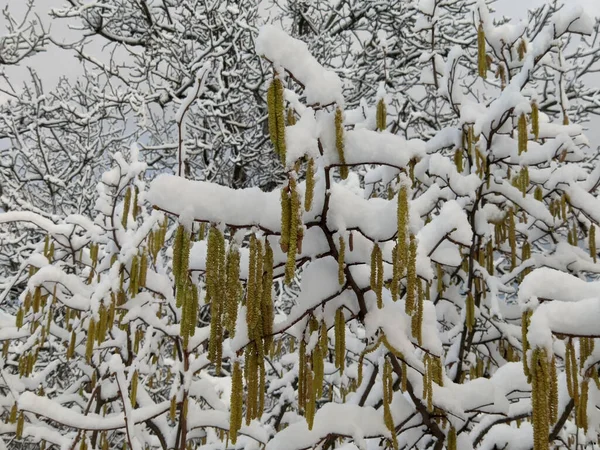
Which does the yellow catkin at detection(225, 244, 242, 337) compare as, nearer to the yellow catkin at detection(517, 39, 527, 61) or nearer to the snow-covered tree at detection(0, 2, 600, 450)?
the snow-covered tree at detection(0, 2, 600, 450)

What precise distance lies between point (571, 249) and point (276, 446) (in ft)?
7.46

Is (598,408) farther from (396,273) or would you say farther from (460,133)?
(460,133)

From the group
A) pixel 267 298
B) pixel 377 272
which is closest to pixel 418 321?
pixel 377 272

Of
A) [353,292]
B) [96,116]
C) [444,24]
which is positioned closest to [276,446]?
[353,292]

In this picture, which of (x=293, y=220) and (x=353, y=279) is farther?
(x=353, y=279)

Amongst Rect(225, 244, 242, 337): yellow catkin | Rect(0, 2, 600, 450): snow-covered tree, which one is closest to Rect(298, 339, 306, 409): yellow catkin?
Rect(0, 2, 600, 450): snow-covered tree

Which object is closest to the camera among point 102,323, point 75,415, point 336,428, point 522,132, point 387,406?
point 387,406

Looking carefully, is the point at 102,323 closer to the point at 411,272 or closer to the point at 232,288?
the point at 232,288

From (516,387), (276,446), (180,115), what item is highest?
(180,115)

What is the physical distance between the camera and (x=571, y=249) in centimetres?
304

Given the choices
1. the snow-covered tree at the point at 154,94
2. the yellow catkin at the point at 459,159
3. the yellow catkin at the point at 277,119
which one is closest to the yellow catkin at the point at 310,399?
the yellow catkin at the point at 277,119

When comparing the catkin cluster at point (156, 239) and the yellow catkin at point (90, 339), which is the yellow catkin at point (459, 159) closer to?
the catkin cluster at point (156, 239)

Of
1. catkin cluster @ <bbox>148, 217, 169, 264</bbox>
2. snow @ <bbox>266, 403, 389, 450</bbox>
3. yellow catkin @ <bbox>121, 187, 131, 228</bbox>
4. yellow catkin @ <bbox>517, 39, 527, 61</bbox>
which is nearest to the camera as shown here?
snow @ <bbox>266, 403, 389, 450</bbox>

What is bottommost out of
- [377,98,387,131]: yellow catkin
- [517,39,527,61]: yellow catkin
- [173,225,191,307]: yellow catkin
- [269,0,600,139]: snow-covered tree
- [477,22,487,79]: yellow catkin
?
[173,225,191,307]: yellow catkin
